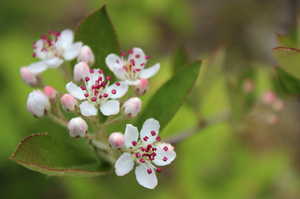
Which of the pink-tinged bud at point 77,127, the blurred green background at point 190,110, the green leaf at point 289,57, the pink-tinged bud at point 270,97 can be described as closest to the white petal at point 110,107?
the pink-tinged bud at point 77,127

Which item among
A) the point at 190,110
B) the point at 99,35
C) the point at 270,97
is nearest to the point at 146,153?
the point at 99,35

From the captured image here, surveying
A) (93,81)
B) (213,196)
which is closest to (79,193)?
(213,196)

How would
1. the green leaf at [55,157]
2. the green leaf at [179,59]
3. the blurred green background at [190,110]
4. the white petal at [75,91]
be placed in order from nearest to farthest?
the green leaf at [55,157] → the white petal at [75,91] → the green leaf at [179,59] → the blurred green background at [190,110]

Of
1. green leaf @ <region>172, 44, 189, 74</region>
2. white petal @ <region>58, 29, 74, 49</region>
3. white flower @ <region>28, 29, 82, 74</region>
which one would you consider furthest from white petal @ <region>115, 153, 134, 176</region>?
green leaf @ <region>172, 44, 189, 74</region>

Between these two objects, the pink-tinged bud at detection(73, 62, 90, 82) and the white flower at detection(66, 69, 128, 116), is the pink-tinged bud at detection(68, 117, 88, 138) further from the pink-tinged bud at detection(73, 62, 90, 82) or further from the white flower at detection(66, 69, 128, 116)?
the pink-tinged bud at detection(73, 62, 90, 82)

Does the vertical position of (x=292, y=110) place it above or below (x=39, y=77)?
below

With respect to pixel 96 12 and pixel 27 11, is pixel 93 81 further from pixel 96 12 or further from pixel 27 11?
pixel 27 11

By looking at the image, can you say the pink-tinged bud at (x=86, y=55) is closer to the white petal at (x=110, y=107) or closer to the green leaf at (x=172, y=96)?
the white petal at (x=110, y=107)

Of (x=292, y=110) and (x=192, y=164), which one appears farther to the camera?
(x=292, y=110)
